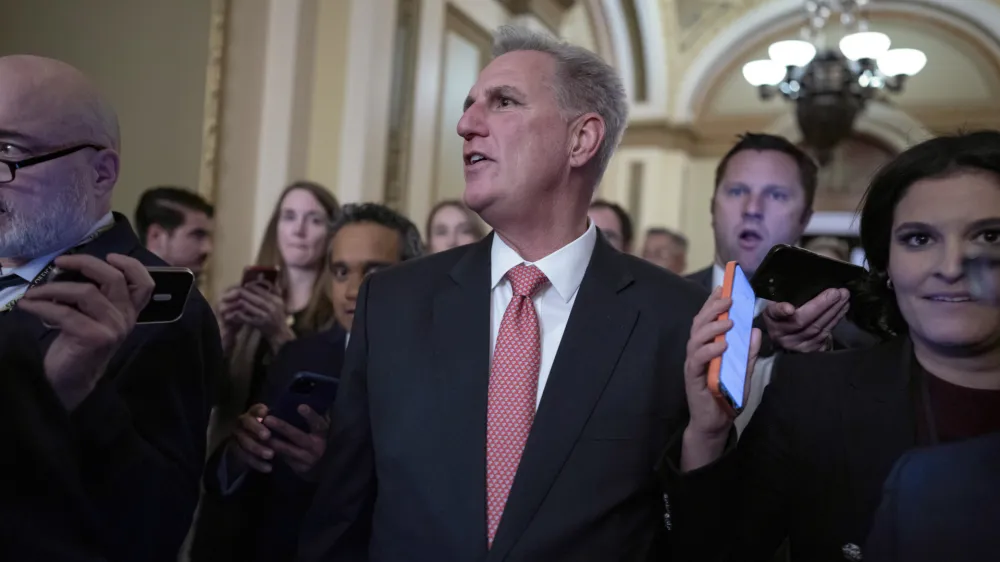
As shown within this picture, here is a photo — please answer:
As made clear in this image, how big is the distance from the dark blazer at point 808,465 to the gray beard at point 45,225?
1.12 meters

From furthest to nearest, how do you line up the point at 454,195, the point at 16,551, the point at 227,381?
the point at 454,195, the point at 227,381, the point at 16,551

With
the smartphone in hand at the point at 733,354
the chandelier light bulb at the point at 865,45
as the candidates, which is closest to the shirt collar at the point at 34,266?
the smartphone in hand at the point at 733,354

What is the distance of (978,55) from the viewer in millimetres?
10133

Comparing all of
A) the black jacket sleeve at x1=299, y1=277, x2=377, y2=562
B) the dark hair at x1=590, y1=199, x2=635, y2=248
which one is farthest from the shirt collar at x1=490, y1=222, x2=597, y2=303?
the dark hair at x1=590, y1=199, x2=635, y2=248

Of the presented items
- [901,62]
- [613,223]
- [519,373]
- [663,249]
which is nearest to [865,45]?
[901,62]

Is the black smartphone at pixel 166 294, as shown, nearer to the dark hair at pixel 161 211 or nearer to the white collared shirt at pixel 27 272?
the white collared shirt at pixel 27 272

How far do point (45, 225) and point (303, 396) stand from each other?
0.57m

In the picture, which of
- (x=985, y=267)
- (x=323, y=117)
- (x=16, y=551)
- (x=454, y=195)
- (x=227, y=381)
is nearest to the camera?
(x=985, y=267)

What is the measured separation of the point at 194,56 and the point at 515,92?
2798 mm

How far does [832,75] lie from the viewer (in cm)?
812

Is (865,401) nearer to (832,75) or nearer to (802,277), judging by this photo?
(802,277)

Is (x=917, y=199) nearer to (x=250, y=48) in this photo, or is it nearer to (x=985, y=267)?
(x=985, y=267)

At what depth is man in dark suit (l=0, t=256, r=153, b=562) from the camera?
1128 mm

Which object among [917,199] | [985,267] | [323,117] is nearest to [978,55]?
[323,117]
